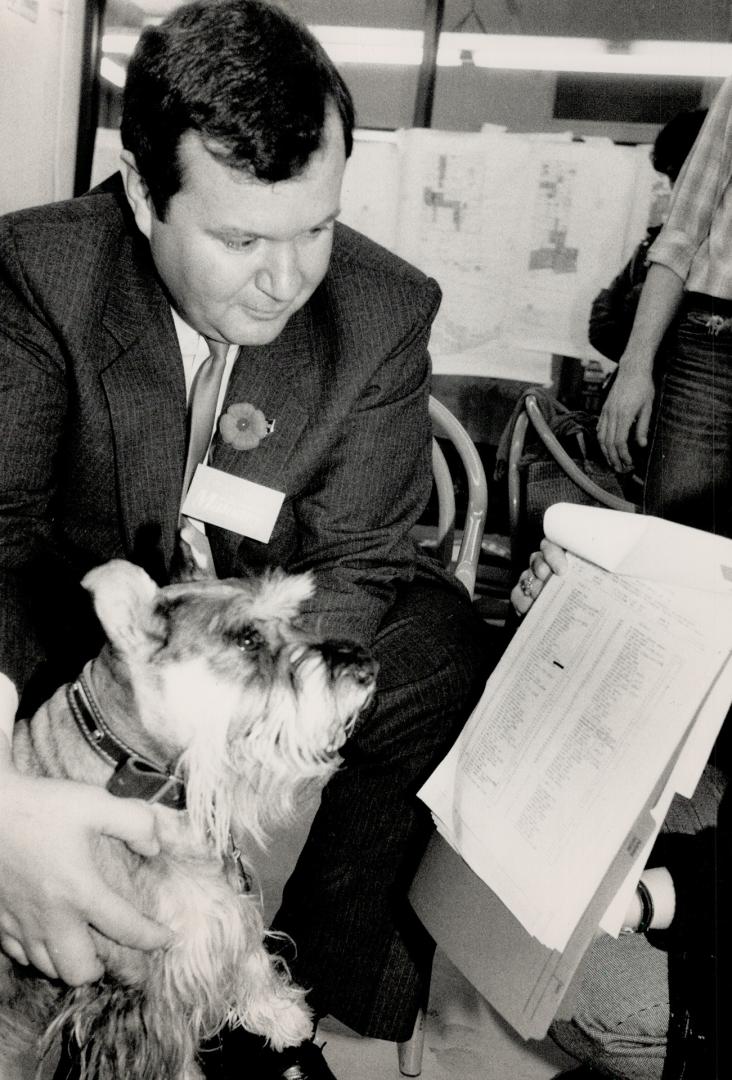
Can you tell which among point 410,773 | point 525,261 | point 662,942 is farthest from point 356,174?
point 662,942

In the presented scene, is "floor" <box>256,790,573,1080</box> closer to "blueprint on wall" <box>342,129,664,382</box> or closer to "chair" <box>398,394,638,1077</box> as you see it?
"chair" <box>398,394,638,1077</box>

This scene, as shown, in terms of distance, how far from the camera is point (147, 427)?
4.94 feet

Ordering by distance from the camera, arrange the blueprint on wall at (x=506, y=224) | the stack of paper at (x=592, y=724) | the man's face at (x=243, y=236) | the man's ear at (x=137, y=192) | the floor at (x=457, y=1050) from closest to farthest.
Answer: the stack of paper at (x=592, y=724) → the man's face at (x=243, y=236) → the man's ear at (x=137, y=192) → the floor at (x=457, y=1050) → the blueprint on wall at (x=506, y=224)

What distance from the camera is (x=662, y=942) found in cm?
127

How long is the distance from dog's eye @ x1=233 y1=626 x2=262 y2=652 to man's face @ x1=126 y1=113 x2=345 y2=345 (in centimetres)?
A: 48

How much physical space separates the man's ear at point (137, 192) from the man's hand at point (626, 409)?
122 centimetres

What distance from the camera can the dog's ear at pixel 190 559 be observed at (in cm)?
148

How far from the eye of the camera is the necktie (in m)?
1.60

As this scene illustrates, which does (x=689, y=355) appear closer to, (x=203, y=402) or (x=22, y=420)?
(x=203, y=402)

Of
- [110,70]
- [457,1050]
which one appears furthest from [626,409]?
[110,70]

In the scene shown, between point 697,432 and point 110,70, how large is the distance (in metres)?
3.88

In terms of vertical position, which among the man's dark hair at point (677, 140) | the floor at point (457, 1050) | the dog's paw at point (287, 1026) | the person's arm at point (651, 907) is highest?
the man's dark hair at point (677, 140)

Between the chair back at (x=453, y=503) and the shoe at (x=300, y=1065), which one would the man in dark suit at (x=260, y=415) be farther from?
the chair back at (x=453, y=503)

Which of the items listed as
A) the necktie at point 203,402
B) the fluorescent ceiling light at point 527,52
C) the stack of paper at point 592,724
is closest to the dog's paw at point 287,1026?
the stack of paper at point 592,724
